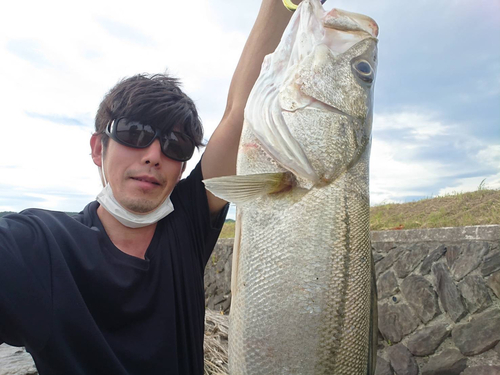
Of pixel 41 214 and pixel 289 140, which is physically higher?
pixel 289 140

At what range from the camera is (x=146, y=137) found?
93.0 inches

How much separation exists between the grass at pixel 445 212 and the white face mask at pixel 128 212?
15.1ft

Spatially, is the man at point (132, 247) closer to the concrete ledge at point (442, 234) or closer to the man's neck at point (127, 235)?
the man's neck at point (127, 235)

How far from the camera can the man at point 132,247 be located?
1.80 m

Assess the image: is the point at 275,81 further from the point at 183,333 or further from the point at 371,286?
the point at 183,333

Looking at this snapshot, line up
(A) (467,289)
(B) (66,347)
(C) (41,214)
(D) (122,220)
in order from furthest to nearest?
(A) (467,289), (D) (122,220), (C) (41,214), (B) (66,347)

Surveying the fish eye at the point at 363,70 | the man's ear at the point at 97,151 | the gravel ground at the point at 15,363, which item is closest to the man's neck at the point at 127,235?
the man's ear at the point at 97,151

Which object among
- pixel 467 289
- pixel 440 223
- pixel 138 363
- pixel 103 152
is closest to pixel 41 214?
pixel 103 152

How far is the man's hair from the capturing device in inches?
Answer: 97.8

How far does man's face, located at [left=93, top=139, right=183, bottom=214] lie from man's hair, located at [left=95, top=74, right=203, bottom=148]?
22cm

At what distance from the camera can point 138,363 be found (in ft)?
6.41

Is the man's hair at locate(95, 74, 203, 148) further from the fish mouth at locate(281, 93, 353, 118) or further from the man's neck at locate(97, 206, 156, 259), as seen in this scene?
the fish mouth at locate(281, 93, 353, 118)

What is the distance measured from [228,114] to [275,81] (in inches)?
22.7

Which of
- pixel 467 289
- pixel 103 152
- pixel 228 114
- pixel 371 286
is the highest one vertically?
pixel 228 114
